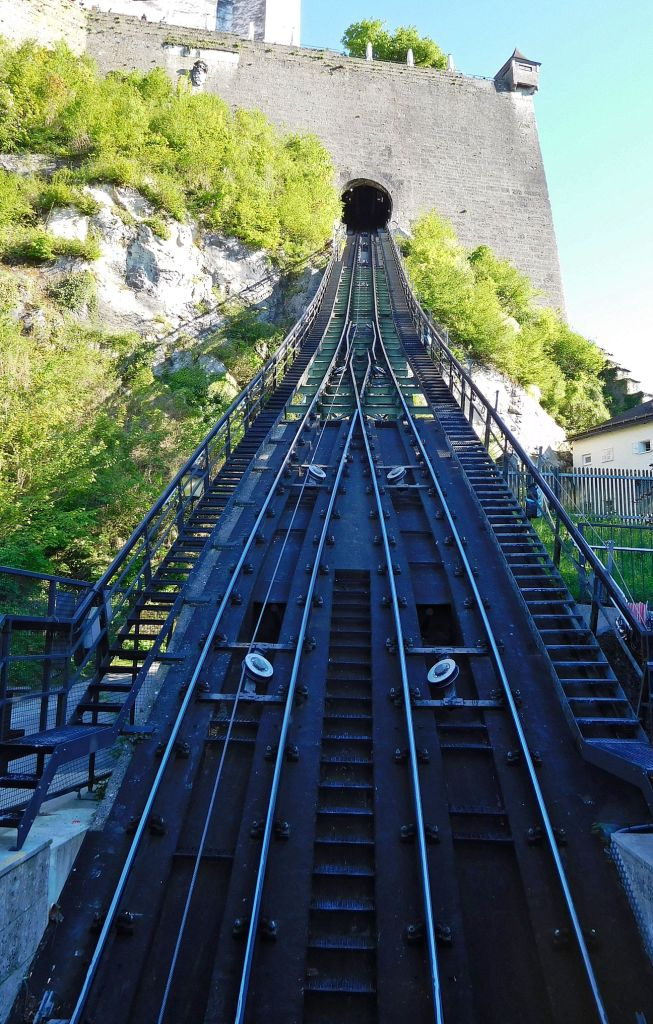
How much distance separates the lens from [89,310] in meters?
17.0

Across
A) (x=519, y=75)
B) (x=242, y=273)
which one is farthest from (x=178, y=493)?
(x=519, y=75)

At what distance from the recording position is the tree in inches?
1634

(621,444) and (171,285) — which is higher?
(171,285)

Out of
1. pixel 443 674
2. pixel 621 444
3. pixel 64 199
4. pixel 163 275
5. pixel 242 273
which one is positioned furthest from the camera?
Answer: pixel 242 273

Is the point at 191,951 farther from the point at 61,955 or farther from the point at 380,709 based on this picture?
the point at 380,709

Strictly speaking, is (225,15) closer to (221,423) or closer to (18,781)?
(221,423)

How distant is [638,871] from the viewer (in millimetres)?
3719

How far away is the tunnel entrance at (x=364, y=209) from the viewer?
125ft

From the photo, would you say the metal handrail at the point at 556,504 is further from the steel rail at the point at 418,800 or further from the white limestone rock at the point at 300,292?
the white limestone rock at the point at 300,292

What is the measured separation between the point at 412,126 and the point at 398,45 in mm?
11449

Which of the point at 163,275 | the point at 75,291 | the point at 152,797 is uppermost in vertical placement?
the point at 163,275

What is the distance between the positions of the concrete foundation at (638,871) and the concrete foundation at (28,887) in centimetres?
348

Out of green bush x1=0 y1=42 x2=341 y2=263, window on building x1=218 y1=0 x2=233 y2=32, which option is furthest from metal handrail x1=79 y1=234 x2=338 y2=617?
window on building x1=218 y1=0 x2=233 y2=32

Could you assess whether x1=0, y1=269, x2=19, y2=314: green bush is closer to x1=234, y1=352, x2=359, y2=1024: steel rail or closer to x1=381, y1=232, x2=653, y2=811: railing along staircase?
x1=381, y1=232, x2=653, y2=811: railing along staircase
